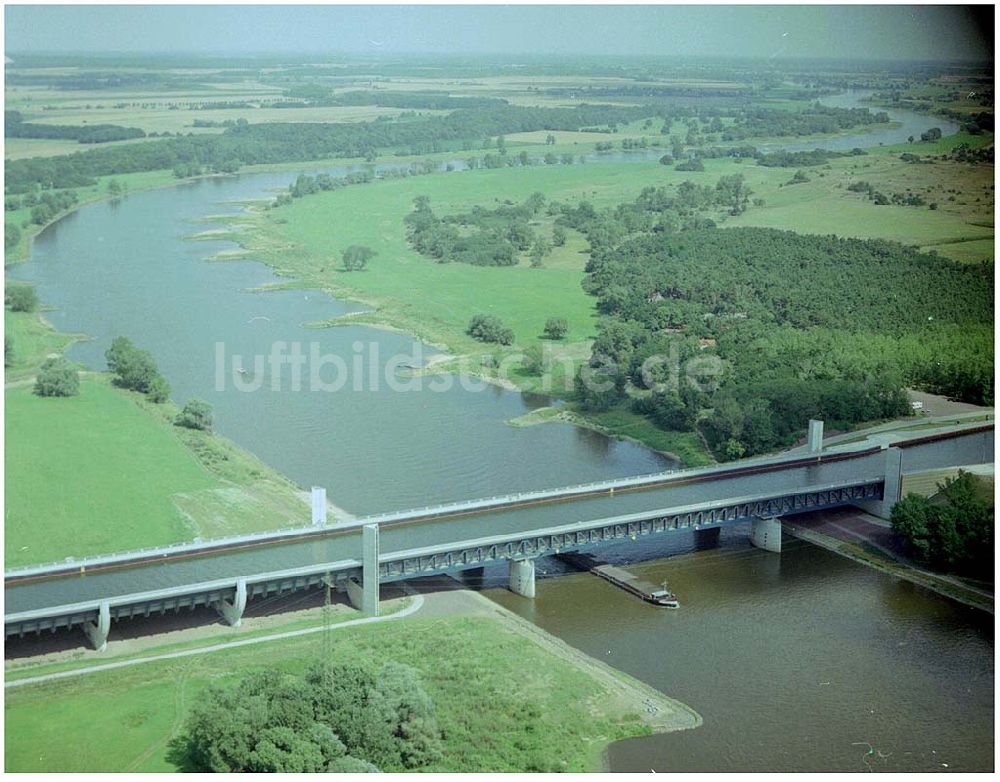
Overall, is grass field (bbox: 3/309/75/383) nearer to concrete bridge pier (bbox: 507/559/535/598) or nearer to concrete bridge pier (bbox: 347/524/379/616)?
concrete bridge pier (bbox: 347/524/379/616)

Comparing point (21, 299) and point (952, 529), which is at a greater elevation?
point (21, 299)

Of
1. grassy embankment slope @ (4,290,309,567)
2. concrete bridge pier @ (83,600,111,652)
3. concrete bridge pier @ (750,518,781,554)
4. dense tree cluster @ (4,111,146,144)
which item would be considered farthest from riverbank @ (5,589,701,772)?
dense tree cluster @ (4,111,146,144)

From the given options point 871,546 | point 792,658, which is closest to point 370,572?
Result: point 792,658

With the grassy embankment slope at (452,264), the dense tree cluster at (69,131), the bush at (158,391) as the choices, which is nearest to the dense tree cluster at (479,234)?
the grassy embankment slope at (452,264)

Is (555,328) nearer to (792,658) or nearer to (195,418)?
(195,418)

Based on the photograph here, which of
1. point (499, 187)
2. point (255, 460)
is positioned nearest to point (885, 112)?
point (499, 187)

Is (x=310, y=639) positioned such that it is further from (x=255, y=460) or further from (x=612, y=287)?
(x=612, y=287)

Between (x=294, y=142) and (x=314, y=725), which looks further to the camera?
(x=294, y=142)
